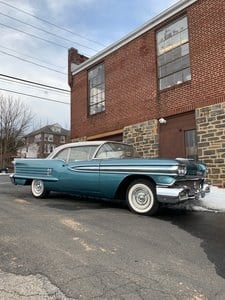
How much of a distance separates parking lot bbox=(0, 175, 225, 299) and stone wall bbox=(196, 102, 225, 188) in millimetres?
4678

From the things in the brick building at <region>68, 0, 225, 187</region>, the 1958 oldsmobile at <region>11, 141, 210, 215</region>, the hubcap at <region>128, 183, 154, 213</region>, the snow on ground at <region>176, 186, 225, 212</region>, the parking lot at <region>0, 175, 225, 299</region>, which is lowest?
the parking lot at <region>0, 175, 225, 299</region>

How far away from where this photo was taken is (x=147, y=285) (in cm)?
328

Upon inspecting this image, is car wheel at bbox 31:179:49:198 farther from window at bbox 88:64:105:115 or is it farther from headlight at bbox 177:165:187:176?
window at bbox 88:64:105:115

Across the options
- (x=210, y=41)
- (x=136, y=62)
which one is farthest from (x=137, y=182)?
(x=136, y=62)

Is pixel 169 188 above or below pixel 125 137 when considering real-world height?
below

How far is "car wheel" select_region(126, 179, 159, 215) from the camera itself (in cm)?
683

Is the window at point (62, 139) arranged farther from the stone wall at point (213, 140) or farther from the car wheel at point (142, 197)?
the car wheel at point (142, 197)

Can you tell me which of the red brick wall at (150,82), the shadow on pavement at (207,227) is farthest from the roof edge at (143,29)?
the shadow on pavement at (207,227)

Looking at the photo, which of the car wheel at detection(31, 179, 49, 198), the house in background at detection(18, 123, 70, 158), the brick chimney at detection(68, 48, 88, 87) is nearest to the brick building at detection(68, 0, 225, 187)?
the brick chimney at detection(68, 48, 88, 87)

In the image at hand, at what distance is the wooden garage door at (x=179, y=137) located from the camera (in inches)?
487

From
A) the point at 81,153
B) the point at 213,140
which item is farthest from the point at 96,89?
the point at 81,153

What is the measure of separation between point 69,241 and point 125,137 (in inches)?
420

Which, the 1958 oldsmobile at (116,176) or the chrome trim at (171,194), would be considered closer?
the chrome trim at (171,194)

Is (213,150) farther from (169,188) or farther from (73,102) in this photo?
(73,102)
